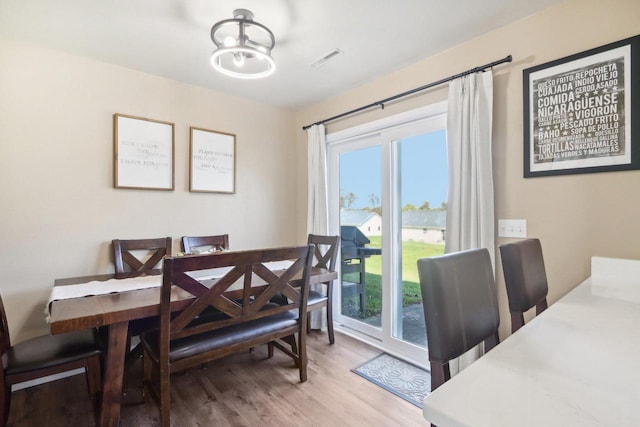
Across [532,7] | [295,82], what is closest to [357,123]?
[295,82]

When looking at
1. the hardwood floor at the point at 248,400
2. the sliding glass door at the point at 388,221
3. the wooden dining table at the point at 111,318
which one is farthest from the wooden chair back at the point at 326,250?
the wooden dining table at the point at 111,318

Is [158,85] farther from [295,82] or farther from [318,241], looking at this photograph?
[318,241]

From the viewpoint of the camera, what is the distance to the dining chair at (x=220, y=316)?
1.59m

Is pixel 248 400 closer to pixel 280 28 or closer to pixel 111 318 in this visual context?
pixel 111 318

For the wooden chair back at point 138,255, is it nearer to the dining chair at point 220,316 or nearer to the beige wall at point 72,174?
the beige wall at point 72,174

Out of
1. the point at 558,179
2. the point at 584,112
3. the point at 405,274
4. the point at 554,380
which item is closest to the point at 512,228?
the point at 558,179

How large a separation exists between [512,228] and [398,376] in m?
1.37

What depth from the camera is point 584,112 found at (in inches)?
66.3

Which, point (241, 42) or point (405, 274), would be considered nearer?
point (241, 42)

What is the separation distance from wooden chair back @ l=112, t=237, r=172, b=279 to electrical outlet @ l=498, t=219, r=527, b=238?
8.72 ft

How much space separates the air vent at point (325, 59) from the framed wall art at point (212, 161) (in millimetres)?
1178

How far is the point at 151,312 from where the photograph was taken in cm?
155

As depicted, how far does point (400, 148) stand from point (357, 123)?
0.56 m

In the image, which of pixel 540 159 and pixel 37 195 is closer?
pixel 540 159
